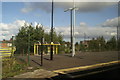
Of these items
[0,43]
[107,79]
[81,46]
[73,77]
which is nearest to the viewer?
[107,79]

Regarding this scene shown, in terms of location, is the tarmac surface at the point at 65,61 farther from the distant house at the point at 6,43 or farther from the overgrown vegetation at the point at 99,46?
the overgrown vegetation at the point at 99,46

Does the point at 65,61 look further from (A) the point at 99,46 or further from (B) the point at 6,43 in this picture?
(A) the point at 99,46

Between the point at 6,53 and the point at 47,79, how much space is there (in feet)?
26.3

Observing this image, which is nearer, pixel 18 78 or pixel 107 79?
pixel 107 79

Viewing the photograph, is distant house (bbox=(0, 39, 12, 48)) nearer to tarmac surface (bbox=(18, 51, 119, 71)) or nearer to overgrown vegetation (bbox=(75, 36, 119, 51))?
tarmac surface (bbox=(18, 51, 119, 71))

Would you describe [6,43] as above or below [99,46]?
above

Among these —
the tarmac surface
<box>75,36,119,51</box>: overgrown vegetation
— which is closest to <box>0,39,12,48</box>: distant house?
the tarmac surface

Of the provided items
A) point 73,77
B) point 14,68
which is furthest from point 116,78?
point 14,68

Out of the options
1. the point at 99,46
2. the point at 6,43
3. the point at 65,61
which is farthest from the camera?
the point at 99,46

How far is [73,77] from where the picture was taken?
7.34 m

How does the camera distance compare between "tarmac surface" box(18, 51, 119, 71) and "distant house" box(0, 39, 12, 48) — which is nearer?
"tarmac surface" box(18, 51, 119, 71)

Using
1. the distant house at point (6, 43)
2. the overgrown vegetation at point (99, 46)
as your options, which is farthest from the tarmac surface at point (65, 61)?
the overgrown vegetation at point (99, 46)

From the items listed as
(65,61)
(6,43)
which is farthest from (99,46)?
(6,43)

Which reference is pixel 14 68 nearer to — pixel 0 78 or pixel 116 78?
pixel 0 78
